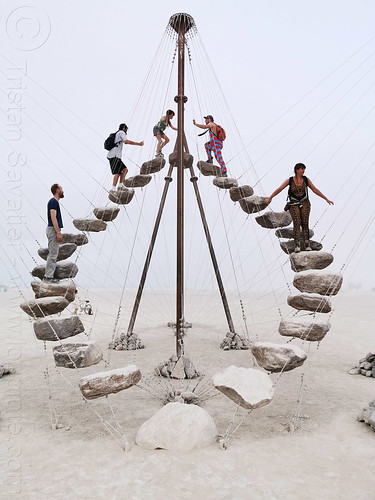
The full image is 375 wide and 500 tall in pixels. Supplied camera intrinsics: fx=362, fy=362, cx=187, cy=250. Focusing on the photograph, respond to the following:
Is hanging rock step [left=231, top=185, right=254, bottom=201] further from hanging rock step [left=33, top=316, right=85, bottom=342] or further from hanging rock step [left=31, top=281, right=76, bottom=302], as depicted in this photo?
hanging rock step [left=33, top=316, right=85, bottom=342]

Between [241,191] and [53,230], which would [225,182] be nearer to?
[241,191]

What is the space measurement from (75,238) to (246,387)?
446cm

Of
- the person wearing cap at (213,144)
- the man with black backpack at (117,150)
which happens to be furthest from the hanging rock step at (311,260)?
the man with black backpack at (117,150)

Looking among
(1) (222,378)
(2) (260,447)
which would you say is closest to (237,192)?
(1) (222,378)

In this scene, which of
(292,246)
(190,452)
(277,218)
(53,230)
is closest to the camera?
(190,452)

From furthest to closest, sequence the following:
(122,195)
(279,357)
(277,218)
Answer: (122,195)
(277,218)
(279,357)

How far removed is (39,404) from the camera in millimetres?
6461

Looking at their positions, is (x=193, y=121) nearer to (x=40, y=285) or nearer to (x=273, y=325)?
(x=40, y=285)

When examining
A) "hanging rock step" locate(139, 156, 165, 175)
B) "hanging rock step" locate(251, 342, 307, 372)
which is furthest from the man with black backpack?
"hanging rock step" locate(251, 342, 307, 372)

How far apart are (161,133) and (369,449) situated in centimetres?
836

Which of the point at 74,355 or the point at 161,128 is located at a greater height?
the point at 161,128

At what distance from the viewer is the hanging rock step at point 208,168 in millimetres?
8939

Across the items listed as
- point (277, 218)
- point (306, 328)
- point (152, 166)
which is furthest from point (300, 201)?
point (152, 166)

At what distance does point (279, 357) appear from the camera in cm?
528
